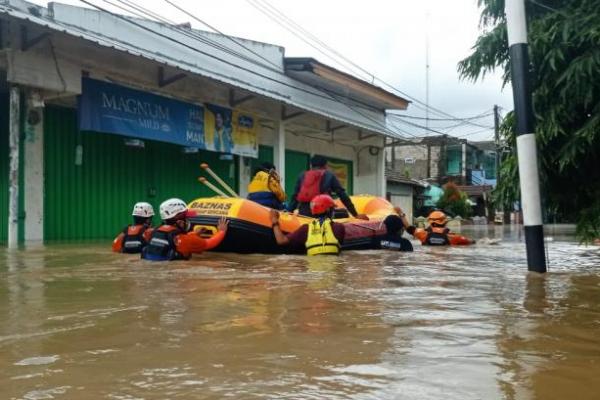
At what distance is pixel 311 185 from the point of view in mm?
9367

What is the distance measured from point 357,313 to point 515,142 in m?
3.29

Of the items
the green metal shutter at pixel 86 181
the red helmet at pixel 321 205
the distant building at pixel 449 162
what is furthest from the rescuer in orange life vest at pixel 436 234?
the distant building at pixel 449 162

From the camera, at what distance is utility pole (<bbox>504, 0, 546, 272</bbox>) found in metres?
5.64

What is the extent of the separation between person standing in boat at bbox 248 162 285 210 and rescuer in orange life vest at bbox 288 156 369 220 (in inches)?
11.8

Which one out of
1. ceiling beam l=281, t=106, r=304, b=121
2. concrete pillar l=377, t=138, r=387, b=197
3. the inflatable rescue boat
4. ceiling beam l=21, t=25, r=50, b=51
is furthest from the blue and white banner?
concrete pillar l=377, t=138, r=387, b=197

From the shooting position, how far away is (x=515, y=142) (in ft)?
21.0

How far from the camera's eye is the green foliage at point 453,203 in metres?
34.3

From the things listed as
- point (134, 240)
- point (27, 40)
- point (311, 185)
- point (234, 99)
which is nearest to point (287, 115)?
point (234, 99)

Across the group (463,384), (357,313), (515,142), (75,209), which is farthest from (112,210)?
(463,384)

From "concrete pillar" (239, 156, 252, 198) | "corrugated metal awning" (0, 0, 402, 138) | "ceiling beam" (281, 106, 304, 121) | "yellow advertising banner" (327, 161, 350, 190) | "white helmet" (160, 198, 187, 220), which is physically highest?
"corrugated metal awning" (0, 0, 402, 138)

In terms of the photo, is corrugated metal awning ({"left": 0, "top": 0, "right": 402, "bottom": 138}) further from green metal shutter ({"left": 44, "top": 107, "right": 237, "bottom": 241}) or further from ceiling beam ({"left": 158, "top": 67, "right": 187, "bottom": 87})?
green metal shutter ({"left": 44, "top": 107, "right": 237, "bottom": 241})

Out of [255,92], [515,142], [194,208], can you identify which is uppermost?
[255,92]

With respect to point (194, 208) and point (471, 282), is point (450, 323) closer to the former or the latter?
point (471, 282)

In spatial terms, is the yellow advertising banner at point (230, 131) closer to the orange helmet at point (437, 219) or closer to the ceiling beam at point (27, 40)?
the ceiling beam at point (27, 40)
